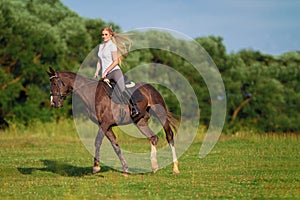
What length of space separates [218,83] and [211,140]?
1827 cm

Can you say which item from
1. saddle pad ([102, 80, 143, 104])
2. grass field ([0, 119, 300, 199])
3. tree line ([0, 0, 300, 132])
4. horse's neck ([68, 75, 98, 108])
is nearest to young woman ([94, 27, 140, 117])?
saddle pad ([102, 80, 143, 104])

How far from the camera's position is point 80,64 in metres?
42.8

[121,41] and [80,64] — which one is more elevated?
[80,64]

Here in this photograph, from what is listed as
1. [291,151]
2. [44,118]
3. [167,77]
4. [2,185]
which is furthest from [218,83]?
[2,185]

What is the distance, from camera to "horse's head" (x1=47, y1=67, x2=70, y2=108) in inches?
588

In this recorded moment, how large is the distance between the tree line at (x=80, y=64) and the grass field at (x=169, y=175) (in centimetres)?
1420

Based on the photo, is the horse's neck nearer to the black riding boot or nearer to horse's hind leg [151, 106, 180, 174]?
the black riding boot

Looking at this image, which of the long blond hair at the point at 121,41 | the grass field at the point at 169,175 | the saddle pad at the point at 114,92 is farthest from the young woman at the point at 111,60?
the grass field at the point at 169,175

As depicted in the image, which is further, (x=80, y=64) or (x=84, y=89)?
(x=80, y=64)

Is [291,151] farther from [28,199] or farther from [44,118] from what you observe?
[44,118]

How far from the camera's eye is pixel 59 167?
17.7 meters

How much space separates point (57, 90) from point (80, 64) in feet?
91.6

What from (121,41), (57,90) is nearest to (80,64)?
(121,41)

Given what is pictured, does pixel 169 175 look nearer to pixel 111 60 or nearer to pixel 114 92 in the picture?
pixel 114 92
